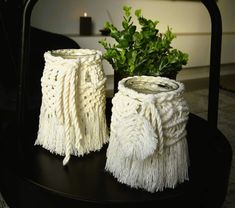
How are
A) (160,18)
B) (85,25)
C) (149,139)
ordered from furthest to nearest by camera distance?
(160,18) < (85,25) < (149,139)

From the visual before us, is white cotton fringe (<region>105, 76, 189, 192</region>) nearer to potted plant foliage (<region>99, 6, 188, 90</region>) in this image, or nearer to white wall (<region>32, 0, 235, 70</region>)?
potted plant foliage (<region>99, 6, 188, 90</region>)

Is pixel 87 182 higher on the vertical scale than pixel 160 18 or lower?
lower

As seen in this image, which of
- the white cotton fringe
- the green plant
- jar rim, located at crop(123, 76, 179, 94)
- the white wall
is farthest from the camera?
the white wall

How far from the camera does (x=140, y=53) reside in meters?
0.76

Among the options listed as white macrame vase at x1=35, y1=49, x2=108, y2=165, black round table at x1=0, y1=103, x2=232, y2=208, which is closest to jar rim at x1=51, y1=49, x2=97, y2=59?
white macrame vase at x1=35, y1=49, x2=108, y2=165

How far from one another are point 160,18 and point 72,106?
2428mm

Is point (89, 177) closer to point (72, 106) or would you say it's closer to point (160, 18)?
point (72, 106)

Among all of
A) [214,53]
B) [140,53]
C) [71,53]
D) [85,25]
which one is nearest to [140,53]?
[140,53]

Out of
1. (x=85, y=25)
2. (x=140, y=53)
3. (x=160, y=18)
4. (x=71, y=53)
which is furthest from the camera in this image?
(x=160, y=18)

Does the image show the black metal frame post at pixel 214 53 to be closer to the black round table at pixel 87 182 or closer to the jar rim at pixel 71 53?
the black round table at pixel 87 182

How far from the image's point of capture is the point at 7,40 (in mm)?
1345

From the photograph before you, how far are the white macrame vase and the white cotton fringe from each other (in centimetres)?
8

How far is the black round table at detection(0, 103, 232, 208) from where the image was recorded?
40cm

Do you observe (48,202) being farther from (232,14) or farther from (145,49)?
(232,14)
